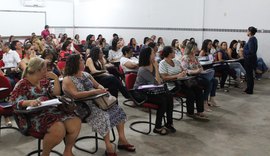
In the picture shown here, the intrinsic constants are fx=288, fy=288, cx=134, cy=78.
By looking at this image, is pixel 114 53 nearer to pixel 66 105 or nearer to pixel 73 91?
pixel 73 91

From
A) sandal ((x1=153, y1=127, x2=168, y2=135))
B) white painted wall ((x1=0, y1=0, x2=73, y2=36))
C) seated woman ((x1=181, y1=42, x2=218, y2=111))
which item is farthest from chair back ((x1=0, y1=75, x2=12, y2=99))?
white painted wall ((x1=0, y1=0, x2=73, y2=36))

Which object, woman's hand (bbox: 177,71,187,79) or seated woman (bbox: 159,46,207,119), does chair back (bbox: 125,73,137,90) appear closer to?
seated woman (bbox: 159,46,207,119)

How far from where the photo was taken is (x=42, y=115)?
8.69ft

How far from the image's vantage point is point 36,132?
2.59 meters

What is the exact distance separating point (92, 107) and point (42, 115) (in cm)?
56

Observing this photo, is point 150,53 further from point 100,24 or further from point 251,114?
point 100,24

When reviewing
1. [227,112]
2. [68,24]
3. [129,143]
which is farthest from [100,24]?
[129,143]

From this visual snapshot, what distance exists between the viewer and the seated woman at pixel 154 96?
368 cm

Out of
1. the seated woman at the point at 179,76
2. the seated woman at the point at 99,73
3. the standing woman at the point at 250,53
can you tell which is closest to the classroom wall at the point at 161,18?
the standing woman at the point at 250,53

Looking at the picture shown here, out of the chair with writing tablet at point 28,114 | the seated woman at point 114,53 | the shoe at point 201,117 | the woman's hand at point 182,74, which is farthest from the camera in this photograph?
the seated woman at point 114,53

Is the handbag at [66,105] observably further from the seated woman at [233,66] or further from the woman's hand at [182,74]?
the seated woman at [233,66]

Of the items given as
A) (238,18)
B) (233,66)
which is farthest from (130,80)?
(238,18)

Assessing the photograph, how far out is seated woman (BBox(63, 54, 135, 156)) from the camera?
296cm

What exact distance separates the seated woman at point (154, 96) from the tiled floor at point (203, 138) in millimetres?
129
